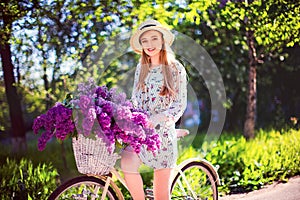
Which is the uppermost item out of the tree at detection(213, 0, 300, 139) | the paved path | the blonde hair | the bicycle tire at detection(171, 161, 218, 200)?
the tree at detection(213, 0, 300, 139)

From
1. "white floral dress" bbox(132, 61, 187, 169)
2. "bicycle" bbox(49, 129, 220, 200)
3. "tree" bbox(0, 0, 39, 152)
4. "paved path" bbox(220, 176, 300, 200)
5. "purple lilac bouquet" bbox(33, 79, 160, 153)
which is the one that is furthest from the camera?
"tree" bbox(0, 0, 39, 152)

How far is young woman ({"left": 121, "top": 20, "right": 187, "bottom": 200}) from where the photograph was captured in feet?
9.66

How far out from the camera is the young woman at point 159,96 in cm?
295

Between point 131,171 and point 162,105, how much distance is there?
0.46 metres

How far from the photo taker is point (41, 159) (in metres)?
5.04

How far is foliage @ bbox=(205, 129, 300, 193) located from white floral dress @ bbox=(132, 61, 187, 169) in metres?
1.55

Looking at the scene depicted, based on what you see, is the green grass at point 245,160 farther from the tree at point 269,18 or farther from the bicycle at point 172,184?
the tree at point 269,18

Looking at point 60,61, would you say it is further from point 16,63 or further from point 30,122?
point 30,122

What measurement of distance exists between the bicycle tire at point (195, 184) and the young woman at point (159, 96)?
242mm

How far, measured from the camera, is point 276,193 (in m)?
4.16

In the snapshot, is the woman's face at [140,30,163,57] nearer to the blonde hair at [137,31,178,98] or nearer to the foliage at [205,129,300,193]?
the blonde hair at [137,31,178,98]

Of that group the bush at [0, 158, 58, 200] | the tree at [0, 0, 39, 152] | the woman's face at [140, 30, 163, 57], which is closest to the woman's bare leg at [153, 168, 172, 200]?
the woman's face at [140, 30, 163, 57]

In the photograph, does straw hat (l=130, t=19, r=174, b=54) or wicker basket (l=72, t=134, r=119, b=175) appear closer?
wicker basket (l=72, t=134, r=119, b=175)

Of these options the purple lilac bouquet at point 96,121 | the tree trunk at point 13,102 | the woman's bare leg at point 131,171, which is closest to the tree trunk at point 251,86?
the tree trunk at point 13,102
